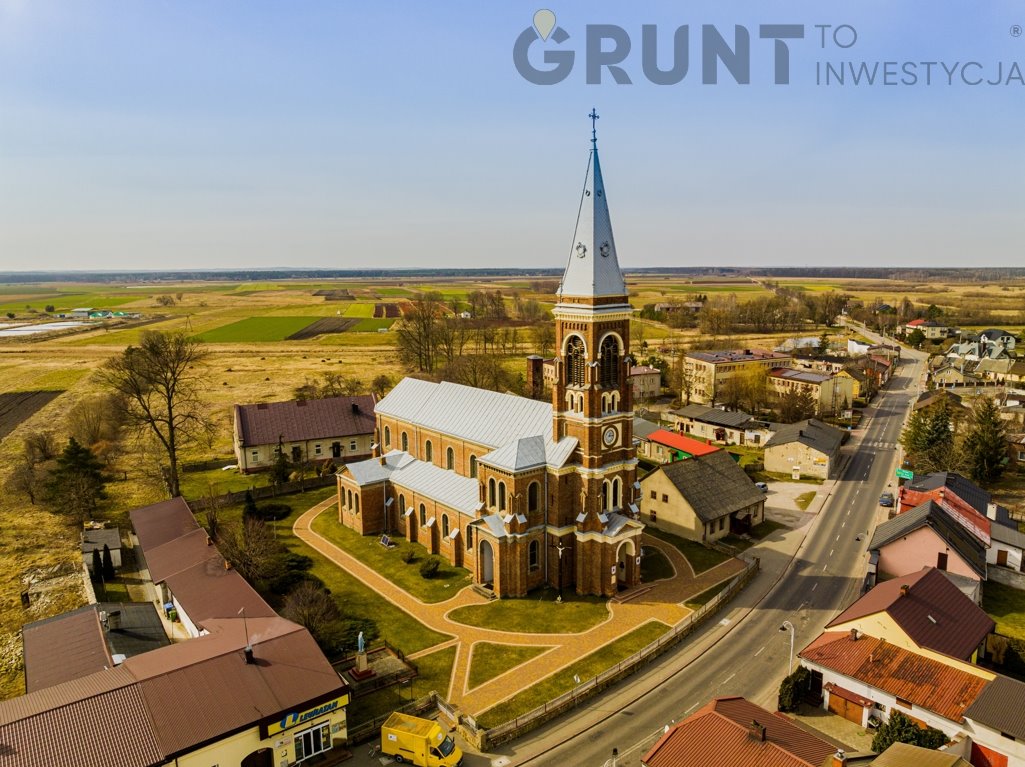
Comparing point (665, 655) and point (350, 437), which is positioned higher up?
point (350, 437)

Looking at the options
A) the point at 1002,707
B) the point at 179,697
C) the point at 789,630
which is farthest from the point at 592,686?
the point at 179,697

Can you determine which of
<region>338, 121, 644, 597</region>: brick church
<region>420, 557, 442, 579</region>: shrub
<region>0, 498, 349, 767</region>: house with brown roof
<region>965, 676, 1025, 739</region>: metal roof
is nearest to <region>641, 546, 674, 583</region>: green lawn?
<region>338, 121, 644, 597</region>: brick church

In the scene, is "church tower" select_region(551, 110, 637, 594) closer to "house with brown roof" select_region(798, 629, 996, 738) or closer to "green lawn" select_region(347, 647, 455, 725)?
"green lawn" select_region(347, 647, 455, 725)

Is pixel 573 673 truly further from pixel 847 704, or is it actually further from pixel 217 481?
pixel 217 481

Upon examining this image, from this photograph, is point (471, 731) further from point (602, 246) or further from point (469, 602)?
point (602, 246)

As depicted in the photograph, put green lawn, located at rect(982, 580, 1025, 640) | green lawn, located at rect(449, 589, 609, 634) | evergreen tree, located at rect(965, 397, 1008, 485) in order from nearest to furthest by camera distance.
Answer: green lawn, located at rect(449, 589, 609, 634) → green lawn, located at rect(982, 580, 1025, 640) → evergreen tree, located at rect(965, 397, 1008, 485)

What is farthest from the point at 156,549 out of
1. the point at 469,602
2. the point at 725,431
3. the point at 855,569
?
the point at 725,431

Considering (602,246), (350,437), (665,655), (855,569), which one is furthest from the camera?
(350,437)
